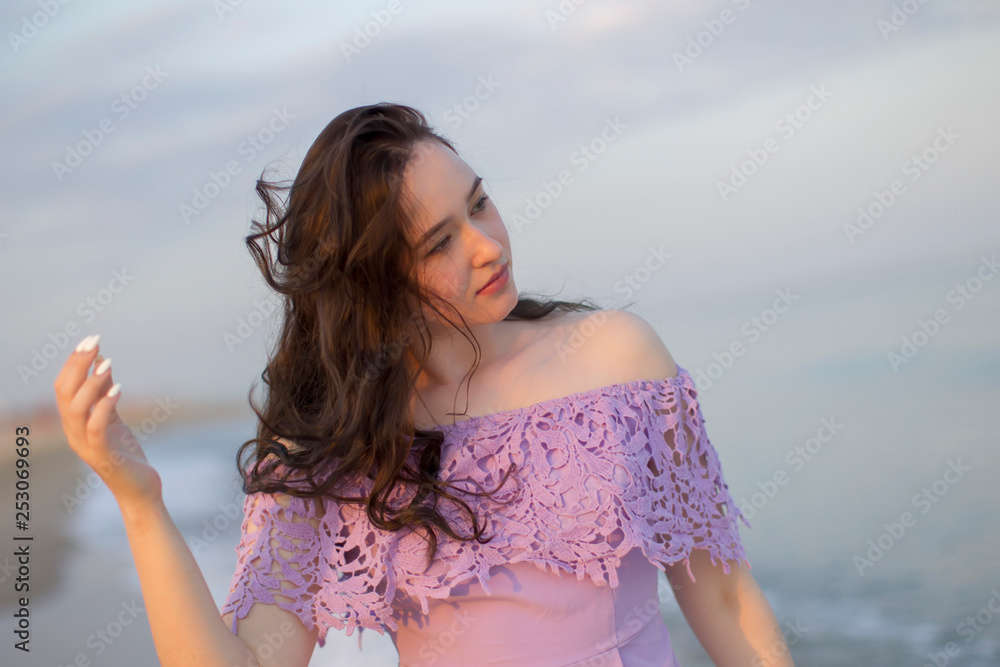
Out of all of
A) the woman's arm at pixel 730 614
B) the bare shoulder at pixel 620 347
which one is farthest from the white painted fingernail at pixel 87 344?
the woman's arm at pixel 730 614

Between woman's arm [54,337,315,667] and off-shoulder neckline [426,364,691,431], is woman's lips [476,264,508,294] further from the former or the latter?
woman's arm [54,337,315,667]

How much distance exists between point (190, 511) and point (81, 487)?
3.56ft

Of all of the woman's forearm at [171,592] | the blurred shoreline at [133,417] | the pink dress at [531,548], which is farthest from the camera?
the blurred shoreline at [133,417]

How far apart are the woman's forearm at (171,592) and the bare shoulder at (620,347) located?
2.57 feet

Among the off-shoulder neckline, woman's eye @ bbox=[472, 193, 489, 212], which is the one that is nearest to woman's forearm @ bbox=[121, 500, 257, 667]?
the off-shoulder neckline

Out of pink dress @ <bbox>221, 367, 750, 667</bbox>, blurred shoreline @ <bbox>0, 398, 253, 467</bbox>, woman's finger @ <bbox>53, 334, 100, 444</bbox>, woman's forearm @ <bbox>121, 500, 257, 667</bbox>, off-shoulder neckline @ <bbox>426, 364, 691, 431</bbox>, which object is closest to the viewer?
woman's finger @ <bbox>53, 334, 100, 444</bbox>

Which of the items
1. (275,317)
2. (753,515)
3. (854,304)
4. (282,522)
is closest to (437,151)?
(275,317)

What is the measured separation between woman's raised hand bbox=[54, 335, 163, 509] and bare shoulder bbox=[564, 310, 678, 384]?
84 cm

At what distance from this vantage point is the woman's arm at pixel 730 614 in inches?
60.0

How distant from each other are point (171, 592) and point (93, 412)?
32 centimetres

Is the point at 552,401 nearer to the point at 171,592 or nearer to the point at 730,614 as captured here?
the point at 730,614

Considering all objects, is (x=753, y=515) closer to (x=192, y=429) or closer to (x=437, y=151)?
(x=437, y=151)

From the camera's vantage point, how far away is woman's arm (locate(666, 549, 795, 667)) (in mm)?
1524

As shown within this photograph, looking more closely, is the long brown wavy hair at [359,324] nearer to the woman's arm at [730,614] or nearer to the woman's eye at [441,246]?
the woman's eye at [441,246]
